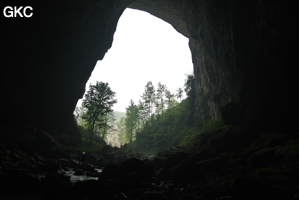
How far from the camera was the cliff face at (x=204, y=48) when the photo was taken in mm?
13727

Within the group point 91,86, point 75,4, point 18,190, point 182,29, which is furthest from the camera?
point 182,29

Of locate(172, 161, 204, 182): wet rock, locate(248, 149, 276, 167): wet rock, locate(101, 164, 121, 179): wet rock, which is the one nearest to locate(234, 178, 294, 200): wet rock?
locate(172, 161, 204, 182): wet rock

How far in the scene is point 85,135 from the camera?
38.0 meters

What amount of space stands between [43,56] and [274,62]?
30.0 m

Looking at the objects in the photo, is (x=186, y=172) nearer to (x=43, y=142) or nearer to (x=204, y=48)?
(x=43, y=142)

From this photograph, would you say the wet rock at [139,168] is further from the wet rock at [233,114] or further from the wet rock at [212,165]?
the wet rock at [233,114]

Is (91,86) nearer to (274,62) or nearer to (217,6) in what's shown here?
(217,6)

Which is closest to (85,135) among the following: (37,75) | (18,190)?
(37,75)

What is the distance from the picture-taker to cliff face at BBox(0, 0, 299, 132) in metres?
13.7

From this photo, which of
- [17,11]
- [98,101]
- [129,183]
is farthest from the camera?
[98,101]

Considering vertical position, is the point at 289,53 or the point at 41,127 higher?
the point at 289,53

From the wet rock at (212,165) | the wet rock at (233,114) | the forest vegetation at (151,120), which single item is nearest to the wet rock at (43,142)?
the forest vegetation at (151,120)

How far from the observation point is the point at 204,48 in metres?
29.5

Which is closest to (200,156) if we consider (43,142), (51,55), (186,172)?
(186,172)
